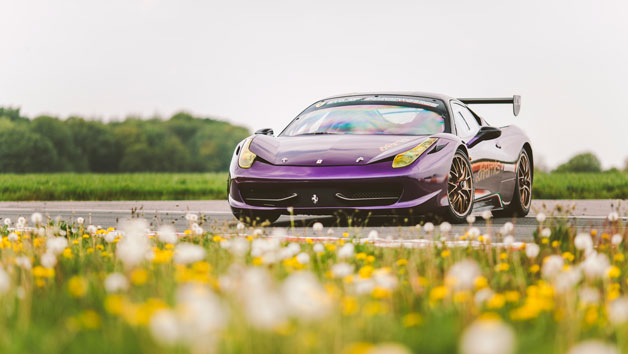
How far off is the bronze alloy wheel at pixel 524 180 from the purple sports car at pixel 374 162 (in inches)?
25.6

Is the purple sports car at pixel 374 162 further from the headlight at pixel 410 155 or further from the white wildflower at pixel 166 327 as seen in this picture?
the white wildflower at pixel 166 327

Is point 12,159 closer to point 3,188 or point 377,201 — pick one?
point 3,188

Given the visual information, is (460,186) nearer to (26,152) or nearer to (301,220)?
(301,220)

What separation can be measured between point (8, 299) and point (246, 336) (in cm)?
164

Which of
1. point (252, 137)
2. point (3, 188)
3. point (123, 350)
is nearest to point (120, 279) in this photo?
point (123, 350)

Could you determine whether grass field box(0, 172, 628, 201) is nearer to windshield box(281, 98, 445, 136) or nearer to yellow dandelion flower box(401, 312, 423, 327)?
windshield box(281, 98, 445, 136)

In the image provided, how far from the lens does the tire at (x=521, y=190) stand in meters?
9.73

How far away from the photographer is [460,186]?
8023 mm

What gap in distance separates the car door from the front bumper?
965 millimetres

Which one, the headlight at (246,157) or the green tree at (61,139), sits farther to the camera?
the green tree at (61,139)

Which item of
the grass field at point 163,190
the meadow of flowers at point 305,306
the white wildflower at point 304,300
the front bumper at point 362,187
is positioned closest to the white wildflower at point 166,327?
the meadow of flowers at point 305,306

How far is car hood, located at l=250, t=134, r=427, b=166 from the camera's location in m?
7.53

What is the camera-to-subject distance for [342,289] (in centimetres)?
410

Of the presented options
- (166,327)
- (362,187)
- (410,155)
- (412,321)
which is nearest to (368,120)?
(410,155)
